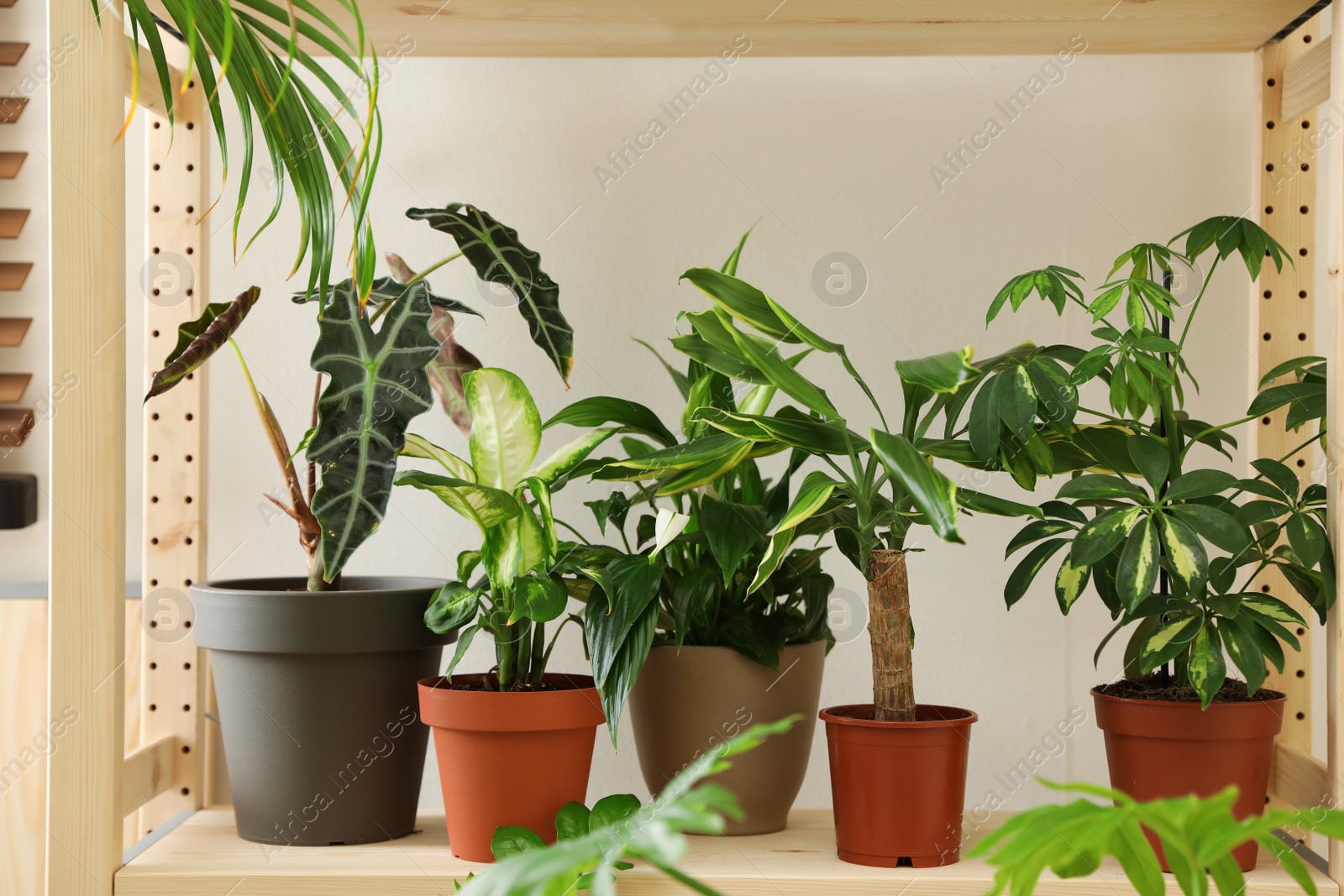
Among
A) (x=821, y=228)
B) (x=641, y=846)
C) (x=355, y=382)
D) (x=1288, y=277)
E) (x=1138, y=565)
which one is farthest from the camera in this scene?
(x=821, y=228)

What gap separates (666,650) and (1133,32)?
854 millimetres

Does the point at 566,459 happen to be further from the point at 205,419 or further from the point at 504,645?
the point at 205,419

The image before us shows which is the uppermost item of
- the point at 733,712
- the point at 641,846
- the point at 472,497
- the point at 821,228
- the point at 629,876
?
the point at 821,228

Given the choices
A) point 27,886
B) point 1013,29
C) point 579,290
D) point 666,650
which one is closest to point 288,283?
point 579,290

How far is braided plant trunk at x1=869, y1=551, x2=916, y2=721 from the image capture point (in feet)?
3.02

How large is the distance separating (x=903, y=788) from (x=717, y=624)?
0.24 metres

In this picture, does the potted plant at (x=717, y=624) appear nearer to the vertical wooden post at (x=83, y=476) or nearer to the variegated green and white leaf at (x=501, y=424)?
the variegated green and white leaf at (x=501, y=424)

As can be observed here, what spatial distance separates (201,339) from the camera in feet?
3.14

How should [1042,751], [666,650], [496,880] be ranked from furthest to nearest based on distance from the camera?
[1042,751] → [666,650] → [496,880]

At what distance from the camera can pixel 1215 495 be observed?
3.11ft

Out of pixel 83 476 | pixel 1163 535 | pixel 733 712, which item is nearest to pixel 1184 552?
pixel 1163 535

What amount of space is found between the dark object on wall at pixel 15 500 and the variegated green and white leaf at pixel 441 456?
0.66 m

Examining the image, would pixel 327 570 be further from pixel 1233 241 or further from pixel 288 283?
pixel 1233 241

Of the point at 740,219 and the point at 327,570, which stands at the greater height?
the point at 740,219
